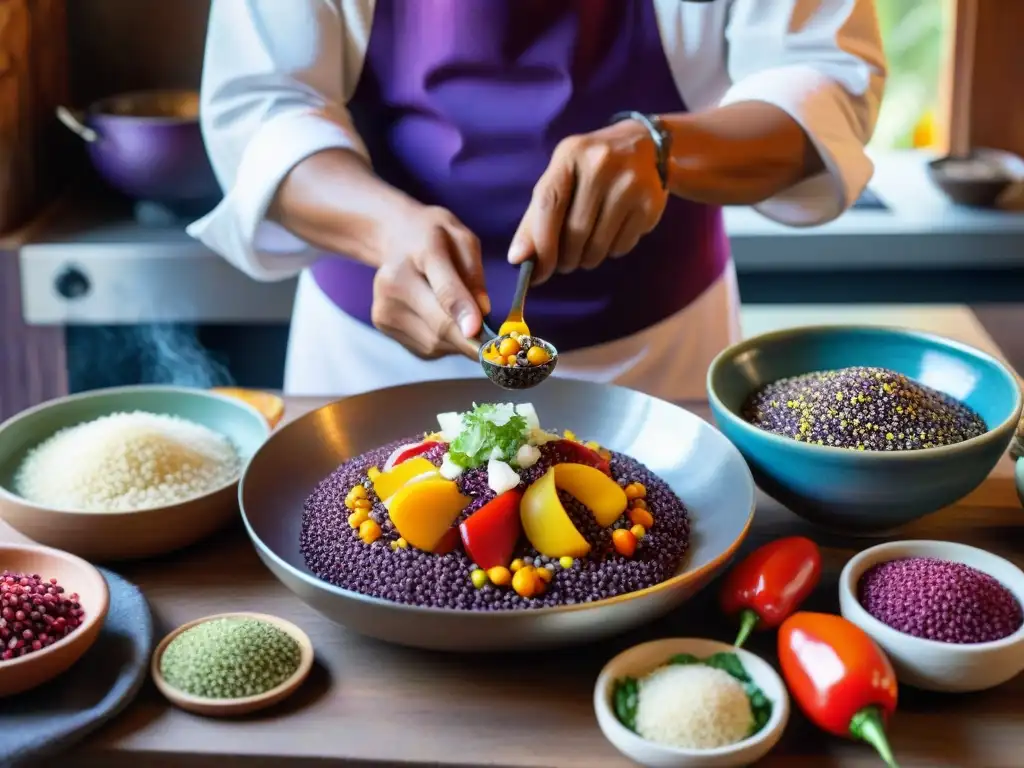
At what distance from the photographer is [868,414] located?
1.22 metres

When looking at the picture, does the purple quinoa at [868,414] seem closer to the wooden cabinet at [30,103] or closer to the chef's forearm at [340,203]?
the chef's forearm at [340,203]

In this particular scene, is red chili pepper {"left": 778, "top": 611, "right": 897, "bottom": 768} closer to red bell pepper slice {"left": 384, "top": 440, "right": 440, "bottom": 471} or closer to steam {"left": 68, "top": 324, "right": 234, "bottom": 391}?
red bell pepper slice {"left": 384, "top": 440, "right": 440, "bottom": 471}

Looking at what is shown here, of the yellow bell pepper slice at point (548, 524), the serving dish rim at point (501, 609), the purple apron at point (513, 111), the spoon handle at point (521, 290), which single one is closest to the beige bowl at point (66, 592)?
the serving dish rim at point (501, 609)

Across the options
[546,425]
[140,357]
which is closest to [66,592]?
[546,425]

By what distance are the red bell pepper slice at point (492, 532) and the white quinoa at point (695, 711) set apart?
0.20 metres

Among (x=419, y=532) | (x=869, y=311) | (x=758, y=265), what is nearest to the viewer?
(x=419, y=532)

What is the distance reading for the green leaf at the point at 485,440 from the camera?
3.83ft

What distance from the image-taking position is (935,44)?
3.00m

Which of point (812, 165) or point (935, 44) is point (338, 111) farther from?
point (935, 44)

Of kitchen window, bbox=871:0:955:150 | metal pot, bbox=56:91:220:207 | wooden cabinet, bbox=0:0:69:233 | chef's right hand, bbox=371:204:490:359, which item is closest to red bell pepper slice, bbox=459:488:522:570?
chef's right hand, bbox=371:204:490:359

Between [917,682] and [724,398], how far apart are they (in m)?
0.42

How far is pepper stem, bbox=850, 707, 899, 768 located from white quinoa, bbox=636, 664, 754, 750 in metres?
0.08

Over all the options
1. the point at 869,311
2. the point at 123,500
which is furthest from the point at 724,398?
the point at 869,311

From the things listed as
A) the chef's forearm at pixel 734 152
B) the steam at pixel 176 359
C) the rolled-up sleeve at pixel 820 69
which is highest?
the rolled-up sleeve at pixel 820 69
